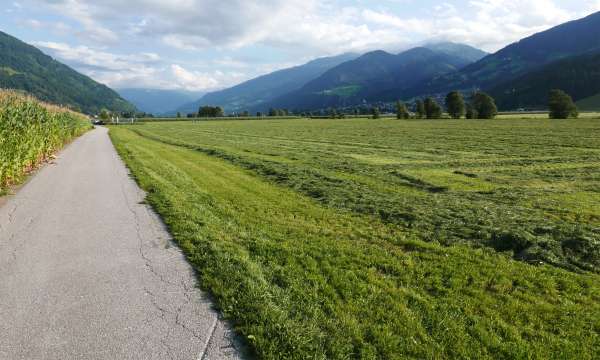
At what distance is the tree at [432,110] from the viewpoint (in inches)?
4840

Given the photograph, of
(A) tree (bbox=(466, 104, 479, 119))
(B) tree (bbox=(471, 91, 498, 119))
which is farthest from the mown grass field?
(A) tree (bbox=(466, 104, 479, 119))

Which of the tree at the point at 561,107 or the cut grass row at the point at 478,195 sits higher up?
the tree at the point at 561,107

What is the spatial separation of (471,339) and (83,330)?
5074 millimetres

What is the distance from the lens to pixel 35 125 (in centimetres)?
2086

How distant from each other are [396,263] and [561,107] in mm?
110484

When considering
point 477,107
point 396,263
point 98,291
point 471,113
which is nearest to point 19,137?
point 98,291

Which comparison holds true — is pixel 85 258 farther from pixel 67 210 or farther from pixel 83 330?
pixel 67 210

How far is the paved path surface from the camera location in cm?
482

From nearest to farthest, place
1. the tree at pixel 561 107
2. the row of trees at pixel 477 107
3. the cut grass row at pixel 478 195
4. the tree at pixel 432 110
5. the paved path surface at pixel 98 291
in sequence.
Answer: the paved path surface at pixel 98 291 → the cut grass row at pixel 478 195 → the tree at pixel 561 107 → the row of trees at pixel 477 107 → the tree at pixel 432 110

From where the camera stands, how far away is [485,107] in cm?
11119

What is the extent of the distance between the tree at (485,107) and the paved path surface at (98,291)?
11641cm

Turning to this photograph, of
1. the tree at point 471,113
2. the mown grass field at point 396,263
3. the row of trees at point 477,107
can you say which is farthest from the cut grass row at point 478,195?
the tree at point 471,113

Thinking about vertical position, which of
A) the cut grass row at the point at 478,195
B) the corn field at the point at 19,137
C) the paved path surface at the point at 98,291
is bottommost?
the cut grass row at the point at 478,195

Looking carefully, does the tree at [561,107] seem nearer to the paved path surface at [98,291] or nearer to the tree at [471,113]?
the tree at [471,113]
